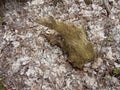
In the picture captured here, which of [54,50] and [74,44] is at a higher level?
[74,44]

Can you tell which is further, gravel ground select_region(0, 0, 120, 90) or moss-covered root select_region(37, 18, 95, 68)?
moss-covered root select_region(37, 18, 95, 68)

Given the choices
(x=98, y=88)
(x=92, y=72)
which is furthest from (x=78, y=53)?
(x=98, y=88)

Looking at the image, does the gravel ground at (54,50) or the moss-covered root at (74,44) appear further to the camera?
the moss-covered root at (74,44)

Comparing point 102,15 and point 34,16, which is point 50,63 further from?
point 102,15
